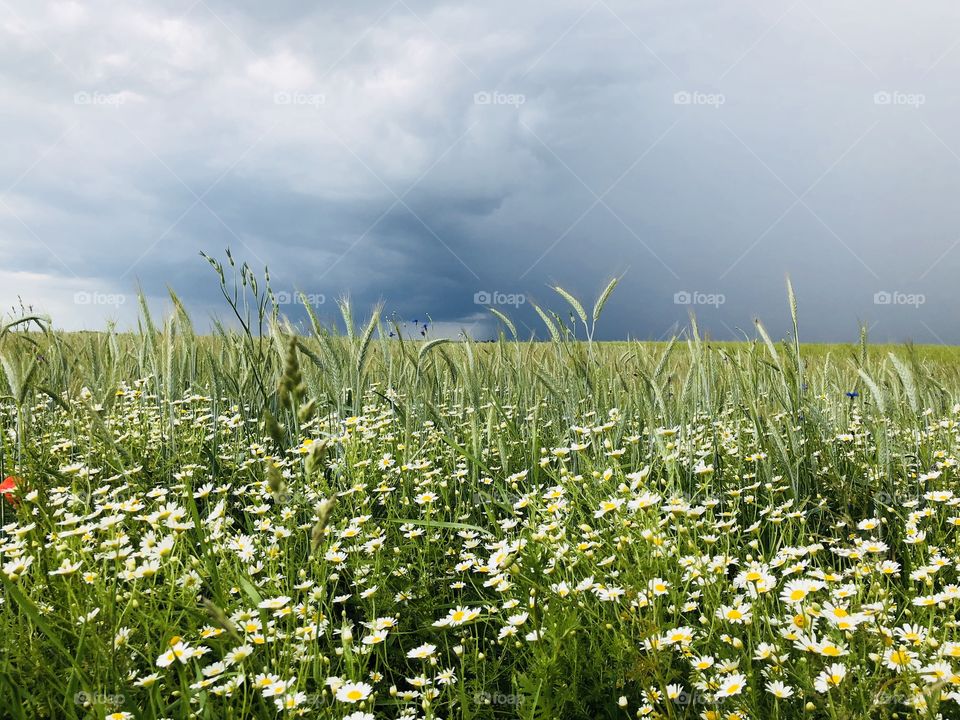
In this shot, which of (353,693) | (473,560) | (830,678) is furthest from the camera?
(473,560)

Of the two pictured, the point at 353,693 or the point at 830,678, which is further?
the point at 353,693

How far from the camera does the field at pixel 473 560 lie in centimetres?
166

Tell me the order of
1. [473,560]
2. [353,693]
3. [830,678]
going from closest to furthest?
[830,678] → [353,693] → [473,560]

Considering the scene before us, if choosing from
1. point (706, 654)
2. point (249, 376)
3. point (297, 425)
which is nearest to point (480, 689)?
point (706, 654)

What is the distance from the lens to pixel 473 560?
2418mm

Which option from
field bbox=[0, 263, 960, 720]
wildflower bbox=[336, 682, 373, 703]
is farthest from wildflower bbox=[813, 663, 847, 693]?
wildflower bbox=[336, 682, 373, 703]

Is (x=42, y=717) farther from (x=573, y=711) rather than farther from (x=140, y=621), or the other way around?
(x=573, y=711)

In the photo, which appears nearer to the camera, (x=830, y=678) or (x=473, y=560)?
(x=830, y=678)

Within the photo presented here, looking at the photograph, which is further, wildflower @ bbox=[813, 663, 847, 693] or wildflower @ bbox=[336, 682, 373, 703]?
wildflower @ bbox=[336, 682, 373, 703]

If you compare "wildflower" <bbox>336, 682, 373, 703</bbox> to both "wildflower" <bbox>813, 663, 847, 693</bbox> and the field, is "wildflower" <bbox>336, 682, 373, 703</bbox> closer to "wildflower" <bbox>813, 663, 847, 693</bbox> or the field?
the field

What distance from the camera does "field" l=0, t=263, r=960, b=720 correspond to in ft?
5.44

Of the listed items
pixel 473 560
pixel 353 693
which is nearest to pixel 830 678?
pixel 353 693

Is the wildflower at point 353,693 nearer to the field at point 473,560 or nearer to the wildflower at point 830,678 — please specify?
the field at point 473,560

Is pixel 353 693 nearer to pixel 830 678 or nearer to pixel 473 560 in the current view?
pixel 473 560
